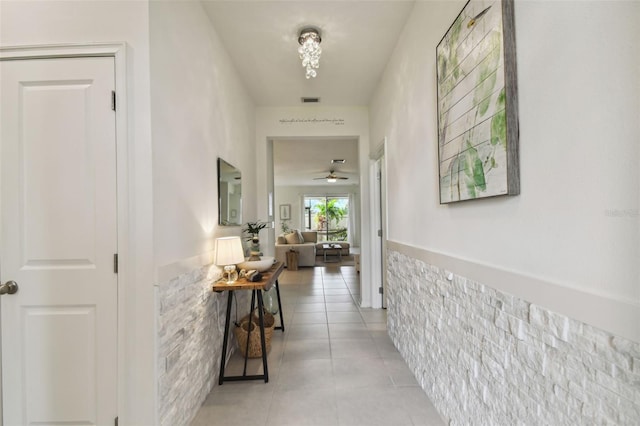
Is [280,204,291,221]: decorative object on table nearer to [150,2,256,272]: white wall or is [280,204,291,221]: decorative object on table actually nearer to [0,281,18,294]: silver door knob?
[150,2,256,272]: white wall

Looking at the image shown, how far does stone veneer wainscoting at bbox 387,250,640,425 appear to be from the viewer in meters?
0.77

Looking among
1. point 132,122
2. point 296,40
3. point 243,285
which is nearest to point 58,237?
point 132,122

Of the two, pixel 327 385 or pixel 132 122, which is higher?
pixel 132 122

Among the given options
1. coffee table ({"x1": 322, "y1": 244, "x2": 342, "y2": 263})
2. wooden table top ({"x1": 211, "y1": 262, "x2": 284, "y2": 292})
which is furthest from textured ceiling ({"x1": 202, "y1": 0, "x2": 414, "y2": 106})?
coffee table ({"x1": 322, "y1": 244, "x2": 342, "y2": 263})

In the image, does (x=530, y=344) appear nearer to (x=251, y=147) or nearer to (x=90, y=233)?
(x=90, y=233)

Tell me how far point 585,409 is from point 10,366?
2.39 metres

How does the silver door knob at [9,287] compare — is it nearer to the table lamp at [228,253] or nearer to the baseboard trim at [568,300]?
the table lamp at [228,253]

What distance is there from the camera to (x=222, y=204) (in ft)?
8.36

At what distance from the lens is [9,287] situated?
4.88 feet

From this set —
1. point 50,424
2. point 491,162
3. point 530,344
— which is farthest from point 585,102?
point 50,424

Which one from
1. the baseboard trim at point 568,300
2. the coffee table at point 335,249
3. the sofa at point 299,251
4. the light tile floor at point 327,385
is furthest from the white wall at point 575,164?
the coffee table at point 335,249

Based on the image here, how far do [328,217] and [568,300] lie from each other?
1094 centimetres

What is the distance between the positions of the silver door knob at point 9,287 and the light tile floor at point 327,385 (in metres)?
1.24

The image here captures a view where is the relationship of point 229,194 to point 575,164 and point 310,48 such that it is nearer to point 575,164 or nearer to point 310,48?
point 310,48
